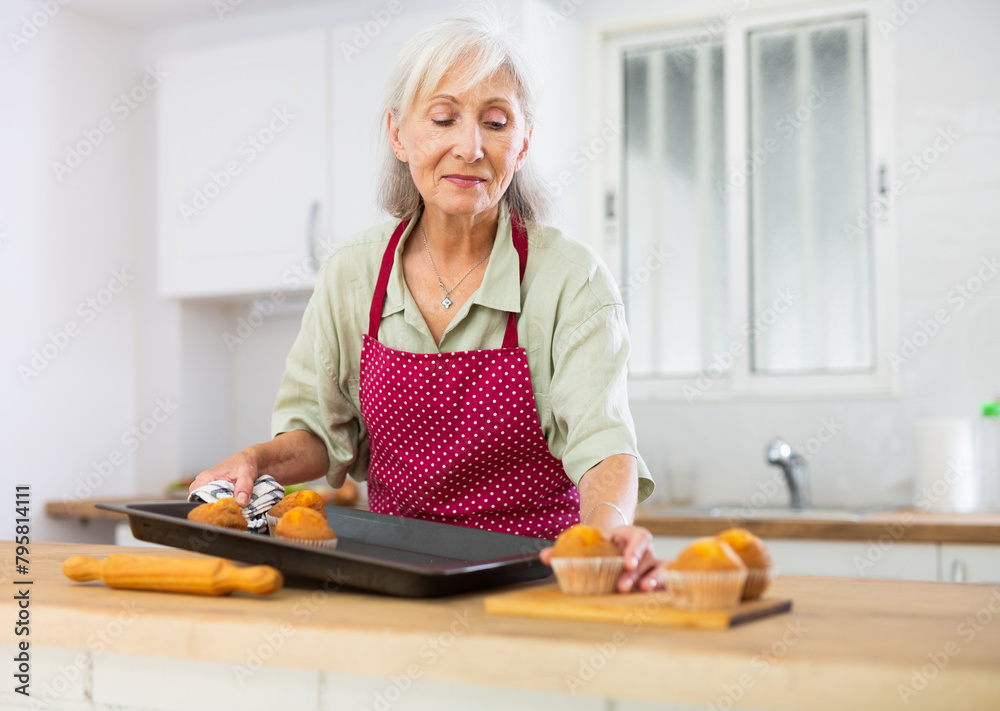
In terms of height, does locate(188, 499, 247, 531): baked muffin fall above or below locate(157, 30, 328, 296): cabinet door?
below

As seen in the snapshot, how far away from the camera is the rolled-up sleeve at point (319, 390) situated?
1604 millimetres

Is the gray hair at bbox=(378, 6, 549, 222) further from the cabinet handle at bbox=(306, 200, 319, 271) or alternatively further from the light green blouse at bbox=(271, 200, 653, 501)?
the cabinet handle at bbox=(306, 200, 319, 271)

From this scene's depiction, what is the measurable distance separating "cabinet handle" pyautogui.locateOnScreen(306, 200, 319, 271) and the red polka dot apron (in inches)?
62.9

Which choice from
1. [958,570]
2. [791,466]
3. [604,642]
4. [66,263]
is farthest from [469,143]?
[66,263]

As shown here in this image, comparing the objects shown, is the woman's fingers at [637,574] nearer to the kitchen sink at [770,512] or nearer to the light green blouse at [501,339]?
the light green blouse at [501,339]

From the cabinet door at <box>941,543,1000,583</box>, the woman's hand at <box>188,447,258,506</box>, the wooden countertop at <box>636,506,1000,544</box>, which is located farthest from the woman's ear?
the cabinet door at <box>941,543,1000,583</box>

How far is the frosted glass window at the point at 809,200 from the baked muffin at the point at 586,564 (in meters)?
2.20

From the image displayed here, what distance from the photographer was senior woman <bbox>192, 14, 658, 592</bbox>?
1.38 metres

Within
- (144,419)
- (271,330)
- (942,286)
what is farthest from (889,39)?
(144,419)

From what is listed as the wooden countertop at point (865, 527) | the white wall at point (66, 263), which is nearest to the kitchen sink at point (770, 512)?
the wooden countertop at point (865, 527)

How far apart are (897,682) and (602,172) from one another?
2.67 meters

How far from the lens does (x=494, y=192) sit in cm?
143

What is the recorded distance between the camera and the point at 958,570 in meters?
2.26

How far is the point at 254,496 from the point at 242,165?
2214 millimetres
